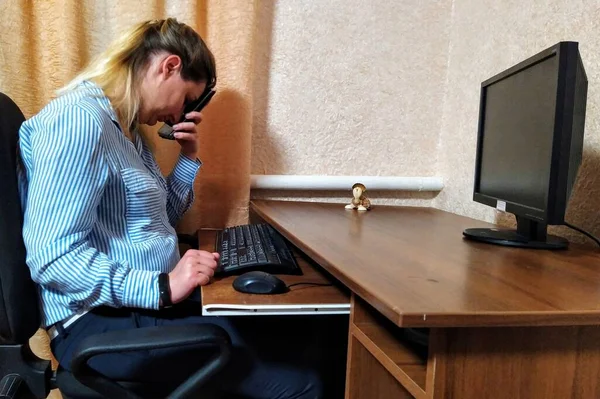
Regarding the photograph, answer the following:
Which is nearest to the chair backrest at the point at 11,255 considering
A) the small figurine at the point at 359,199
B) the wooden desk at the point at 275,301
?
the wooden desk at the point at 275,301

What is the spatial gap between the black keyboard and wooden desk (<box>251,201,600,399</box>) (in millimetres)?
87

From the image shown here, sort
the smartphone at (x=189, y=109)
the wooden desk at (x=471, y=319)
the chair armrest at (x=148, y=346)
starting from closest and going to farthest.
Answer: the wooden desk at (x=471, y=319)
the chair armrest at (x=148, y=346)
the smartphone at (x=189, y=109)

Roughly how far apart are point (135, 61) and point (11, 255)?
494 millimetres

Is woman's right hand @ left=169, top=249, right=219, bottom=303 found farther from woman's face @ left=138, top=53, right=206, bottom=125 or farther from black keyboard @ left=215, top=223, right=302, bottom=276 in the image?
woman's face @ left=138, top=53, right=206, bottom=125

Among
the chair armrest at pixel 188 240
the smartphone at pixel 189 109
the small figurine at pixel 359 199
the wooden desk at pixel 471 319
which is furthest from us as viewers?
the small figurine at pixel 359 199

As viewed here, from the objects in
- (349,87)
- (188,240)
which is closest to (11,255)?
(188,240)

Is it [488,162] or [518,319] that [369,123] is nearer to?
[488,162]

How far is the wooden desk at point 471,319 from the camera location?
0.58m

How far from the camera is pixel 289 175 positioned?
1707 mm

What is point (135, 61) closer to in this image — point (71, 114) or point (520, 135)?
point (71, 114)

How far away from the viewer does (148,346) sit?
2.53ft

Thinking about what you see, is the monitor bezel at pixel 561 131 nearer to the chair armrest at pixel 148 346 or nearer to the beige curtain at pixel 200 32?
the chair armrest at pixel 148 346

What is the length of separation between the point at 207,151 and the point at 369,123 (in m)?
0.57

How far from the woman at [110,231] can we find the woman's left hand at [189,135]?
23 centimetres
